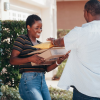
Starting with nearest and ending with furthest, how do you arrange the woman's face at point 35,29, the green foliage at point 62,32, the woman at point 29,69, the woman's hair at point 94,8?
1. the woman's hair at point 94,8
2. the woman at point 29,69
3. the woman's face at point 35,29
4. the green foliage at point 62,32

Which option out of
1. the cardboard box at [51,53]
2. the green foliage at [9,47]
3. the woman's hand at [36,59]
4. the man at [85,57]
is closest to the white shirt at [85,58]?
the man at [85,57]

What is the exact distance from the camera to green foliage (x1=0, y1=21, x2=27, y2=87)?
4156 mm

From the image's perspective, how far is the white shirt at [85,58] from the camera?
2062mm

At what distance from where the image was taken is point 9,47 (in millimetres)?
4207

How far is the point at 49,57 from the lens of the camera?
2.53 meters

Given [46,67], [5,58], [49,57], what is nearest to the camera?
[49,57]

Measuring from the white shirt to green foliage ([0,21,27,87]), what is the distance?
7.24 ft

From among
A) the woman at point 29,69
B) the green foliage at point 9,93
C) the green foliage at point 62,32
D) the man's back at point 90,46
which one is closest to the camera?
the man's back at point 90,46

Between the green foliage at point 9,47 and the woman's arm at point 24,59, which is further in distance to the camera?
the green foliage at point 9,47

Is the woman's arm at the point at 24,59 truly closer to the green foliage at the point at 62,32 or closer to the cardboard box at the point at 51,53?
the cardboard box at the point at 51,53

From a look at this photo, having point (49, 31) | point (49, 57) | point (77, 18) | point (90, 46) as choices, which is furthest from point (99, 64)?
point (77, 18)

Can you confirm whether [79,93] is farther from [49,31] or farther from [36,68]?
[49,31]

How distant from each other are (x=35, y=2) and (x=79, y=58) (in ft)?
17.8

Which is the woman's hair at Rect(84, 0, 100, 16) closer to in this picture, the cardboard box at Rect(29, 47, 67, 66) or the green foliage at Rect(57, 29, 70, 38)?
the cardboard box at Rect(29, 47, 67, 66)
